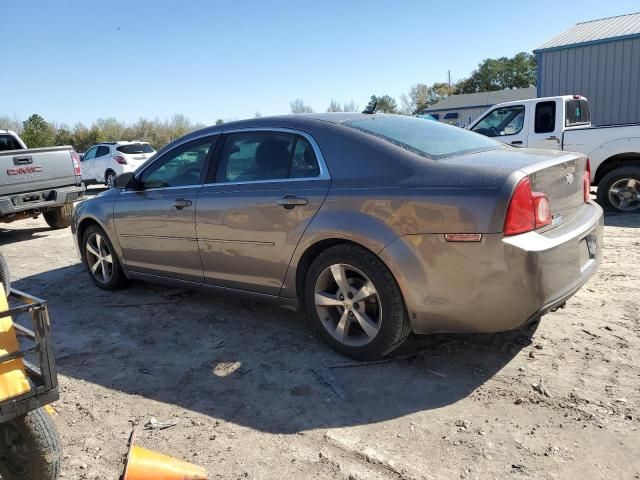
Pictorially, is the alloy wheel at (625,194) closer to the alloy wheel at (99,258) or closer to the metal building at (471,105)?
the alloy wheel at (99,258)

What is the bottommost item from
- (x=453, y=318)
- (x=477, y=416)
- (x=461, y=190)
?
(x=477, y=416)

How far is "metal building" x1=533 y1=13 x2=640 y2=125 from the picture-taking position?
1479cm

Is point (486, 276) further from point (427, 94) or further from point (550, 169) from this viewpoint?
point (427, 94)

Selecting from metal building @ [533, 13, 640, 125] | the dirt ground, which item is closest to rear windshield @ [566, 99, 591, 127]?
the dirt ground

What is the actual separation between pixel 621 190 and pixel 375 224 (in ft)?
22.5

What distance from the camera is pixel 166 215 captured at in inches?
179

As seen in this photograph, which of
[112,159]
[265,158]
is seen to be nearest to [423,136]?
[265,158]

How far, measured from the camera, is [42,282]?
6.09 meters

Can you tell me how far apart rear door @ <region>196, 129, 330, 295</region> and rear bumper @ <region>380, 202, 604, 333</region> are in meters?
0.78

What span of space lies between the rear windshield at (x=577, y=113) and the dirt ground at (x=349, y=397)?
5796 mm

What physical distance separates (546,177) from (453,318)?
0.99 metres

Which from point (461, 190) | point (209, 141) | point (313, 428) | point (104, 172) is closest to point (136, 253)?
point (209, 141)

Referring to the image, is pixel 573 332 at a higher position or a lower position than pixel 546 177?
lower

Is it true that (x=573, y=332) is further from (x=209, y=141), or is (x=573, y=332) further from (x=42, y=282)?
(x=42, y=282)
